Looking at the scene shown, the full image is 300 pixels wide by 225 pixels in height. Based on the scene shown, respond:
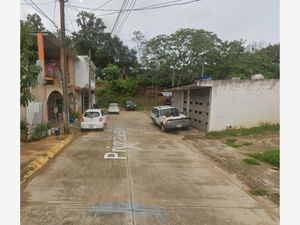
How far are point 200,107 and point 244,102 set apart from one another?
3300 millimetres

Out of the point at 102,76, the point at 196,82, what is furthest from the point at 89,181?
the point at 102,76

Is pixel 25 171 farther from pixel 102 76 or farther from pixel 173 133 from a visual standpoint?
pixel 102 76

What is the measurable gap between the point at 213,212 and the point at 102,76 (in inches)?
1857

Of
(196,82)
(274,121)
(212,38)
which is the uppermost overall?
(212,38)

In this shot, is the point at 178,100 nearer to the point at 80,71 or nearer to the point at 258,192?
the point at 80,71

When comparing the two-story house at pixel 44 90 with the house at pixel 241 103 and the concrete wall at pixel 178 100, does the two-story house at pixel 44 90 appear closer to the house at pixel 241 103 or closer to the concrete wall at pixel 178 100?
the house at pixel 241 103

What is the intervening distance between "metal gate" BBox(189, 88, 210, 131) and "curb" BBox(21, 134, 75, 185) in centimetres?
897

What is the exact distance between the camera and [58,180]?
7250 mm

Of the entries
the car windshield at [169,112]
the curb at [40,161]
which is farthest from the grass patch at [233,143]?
the curb at [40,161]

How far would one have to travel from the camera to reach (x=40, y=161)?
360 inches

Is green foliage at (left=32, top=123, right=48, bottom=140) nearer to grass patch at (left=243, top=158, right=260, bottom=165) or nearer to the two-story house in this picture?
the two-story house

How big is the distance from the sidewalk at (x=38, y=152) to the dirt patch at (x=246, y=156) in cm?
614

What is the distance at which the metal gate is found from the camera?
56.5 ft

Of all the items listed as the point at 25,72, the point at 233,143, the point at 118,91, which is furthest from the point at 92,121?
the point at 118,91
